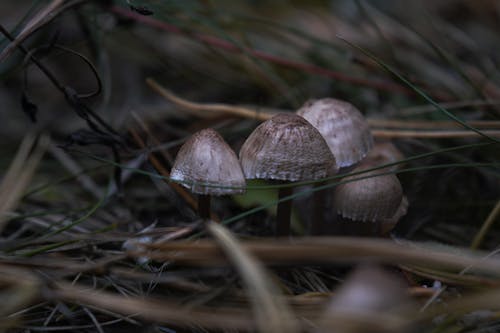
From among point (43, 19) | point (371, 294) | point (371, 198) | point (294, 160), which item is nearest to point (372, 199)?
point (371, 198)

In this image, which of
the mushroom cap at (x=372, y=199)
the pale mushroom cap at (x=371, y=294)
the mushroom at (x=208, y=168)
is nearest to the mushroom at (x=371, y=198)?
the mushroom cap at (x=372, y=199)

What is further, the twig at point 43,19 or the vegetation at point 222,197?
the twig at point 43,19

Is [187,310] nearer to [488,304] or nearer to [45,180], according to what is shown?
[488,304]

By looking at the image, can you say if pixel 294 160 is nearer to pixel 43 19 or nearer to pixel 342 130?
pixel 342 130

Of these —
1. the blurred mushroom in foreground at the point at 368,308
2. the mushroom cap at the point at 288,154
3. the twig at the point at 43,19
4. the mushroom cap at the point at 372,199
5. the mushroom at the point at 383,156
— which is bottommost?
the blurred mushroom in foreground at the point at 368,308

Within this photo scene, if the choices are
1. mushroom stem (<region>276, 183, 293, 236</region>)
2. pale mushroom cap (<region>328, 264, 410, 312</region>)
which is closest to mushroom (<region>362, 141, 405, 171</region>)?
mushroom stem (<region>276, 183, 293, 236</region>)

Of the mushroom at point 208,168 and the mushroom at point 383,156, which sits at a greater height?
the mushroom at point 383,156

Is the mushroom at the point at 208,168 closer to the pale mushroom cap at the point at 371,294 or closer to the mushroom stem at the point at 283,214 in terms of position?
the mushroom stem at the point at 283,214

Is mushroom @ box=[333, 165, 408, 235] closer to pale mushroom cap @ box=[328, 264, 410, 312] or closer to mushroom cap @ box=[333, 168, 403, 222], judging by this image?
mushroom cap @ box=[333, 168, 403, 222]
